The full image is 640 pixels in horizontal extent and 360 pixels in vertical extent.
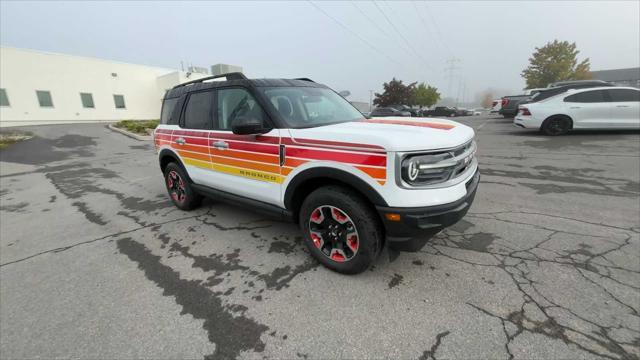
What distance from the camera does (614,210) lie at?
363 centimetres

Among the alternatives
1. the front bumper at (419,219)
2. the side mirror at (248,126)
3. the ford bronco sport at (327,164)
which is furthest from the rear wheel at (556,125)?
the side mirror at (248,126)

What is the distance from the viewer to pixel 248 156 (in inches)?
116

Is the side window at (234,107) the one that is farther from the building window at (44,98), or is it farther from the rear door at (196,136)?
the building window at (44,98)

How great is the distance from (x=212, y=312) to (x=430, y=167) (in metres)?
2.04

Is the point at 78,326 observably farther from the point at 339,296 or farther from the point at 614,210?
the point at 614,210

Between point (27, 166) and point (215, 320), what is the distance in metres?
11.8

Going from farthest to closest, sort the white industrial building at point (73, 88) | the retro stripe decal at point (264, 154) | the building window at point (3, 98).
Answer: the white industrial building at point (73, 88)
the building window at point (3, 98)
the retro stripe decal at point (264, 154)

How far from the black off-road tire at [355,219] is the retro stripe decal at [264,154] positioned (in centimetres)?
29

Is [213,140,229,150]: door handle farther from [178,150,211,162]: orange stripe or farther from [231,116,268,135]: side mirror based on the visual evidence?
[231,116,268,135]: side mirror

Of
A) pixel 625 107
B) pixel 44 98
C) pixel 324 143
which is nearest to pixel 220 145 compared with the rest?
pixel 324 143

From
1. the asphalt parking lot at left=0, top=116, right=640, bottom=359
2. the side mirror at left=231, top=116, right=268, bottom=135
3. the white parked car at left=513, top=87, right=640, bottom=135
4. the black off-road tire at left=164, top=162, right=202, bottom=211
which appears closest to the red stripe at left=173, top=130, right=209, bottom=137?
the black off-road tire at left=164, top=162, right=202, bottom=211

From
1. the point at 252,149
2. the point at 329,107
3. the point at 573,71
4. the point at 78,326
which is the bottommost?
the point at 78,326

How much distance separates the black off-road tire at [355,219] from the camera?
7.48 feet

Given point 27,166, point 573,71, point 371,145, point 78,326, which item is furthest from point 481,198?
point 573,71
